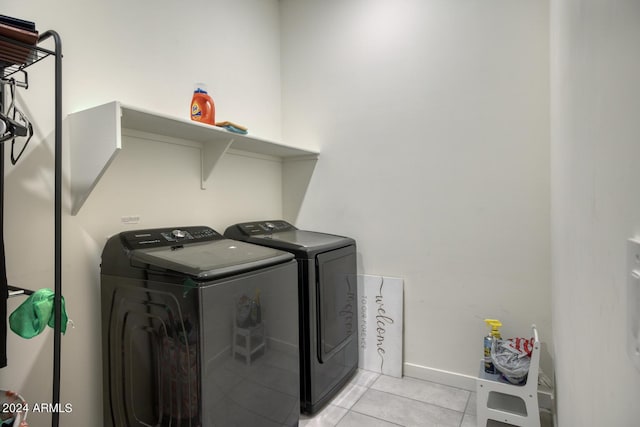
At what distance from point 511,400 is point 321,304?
119 cm

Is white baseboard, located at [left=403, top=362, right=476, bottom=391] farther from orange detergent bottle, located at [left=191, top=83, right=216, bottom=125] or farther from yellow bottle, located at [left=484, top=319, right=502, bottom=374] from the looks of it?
orange detergent bottle, located at [left=191, top=83, right=216, bottom=125]

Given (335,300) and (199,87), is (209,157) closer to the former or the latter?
(199,87)

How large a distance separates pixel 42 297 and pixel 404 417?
185cm

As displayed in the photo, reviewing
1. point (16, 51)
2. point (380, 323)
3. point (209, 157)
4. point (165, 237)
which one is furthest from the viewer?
point (380, 323)

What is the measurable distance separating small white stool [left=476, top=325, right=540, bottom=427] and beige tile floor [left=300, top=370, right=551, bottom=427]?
13 centimetres

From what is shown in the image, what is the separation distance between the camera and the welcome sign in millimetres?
2402

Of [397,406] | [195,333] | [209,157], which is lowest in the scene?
[397,406]

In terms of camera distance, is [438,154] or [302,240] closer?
[302,240]

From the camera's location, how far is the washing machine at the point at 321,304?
6.46 feet

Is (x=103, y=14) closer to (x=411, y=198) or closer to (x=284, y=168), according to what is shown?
(x=284, y=168)

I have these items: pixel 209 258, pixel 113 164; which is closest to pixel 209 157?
pixel 113 164

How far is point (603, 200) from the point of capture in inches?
22.5

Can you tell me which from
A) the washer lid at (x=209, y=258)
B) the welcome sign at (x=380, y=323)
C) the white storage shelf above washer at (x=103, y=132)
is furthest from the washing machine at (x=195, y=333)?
the welcome sign at (x=380, y=323)

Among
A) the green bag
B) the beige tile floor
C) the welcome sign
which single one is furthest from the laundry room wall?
the beige tile floor
